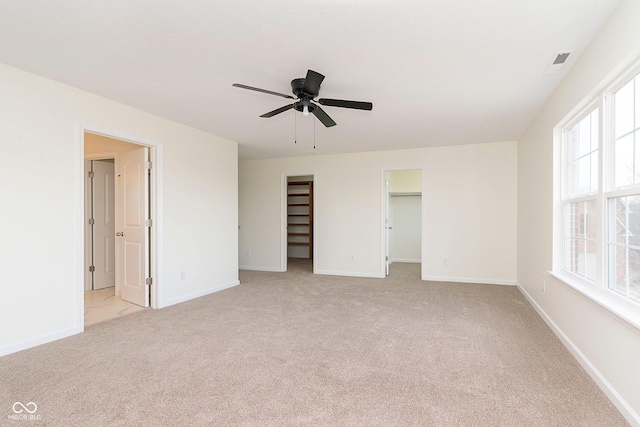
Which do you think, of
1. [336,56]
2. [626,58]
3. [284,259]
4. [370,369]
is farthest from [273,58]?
[284,259]

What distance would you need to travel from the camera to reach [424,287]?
535 cm

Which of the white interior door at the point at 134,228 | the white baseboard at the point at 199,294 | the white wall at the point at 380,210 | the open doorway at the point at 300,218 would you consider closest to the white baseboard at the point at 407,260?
the white wall at the point at 380,210

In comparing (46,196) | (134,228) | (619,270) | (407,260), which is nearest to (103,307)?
(134,228)

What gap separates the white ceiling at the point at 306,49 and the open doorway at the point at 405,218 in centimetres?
395

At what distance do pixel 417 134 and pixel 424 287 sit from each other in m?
2.42

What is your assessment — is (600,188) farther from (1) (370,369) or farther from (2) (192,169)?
(2) (192,169)

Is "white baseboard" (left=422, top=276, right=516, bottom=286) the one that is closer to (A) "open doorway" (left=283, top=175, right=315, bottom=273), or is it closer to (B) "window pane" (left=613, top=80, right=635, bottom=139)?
(A) "open doorway" (left=283, top=175, right=315, bottom=273)

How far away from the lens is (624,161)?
2.13m

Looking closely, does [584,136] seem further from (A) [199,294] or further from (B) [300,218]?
(B) [300,218]

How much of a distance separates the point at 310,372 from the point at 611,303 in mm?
2088

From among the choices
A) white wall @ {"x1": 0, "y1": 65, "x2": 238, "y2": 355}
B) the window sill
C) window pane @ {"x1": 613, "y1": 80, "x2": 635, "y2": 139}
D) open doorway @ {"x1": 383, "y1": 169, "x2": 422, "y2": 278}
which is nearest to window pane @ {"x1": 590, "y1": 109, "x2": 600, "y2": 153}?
window pane @ {"x1": 613, "y1": 80, "x2": 635, "y2": 139}

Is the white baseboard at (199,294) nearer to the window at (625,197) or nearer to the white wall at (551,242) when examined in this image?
the white wall at (551,242)

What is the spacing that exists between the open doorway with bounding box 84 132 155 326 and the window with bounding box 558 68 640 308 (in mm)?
4522

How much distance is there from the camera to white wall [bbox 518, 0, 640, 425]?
1.88m
